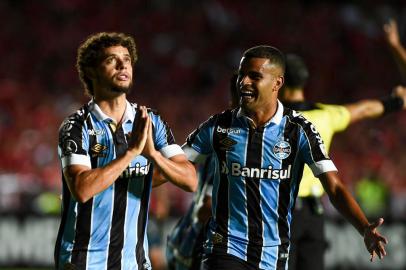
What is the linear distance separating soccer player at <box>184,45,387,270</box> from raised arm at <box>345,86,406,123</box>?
4.95ft

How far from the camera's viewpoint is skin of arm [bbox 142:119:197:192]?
477cm

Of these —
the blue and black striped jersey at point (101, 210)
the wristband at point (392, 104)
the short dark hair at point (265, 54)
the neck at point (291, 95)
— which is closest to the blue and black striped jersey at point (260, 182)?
the short dark hair at point (265, 54)

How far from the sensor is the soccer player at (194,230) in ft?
21.8

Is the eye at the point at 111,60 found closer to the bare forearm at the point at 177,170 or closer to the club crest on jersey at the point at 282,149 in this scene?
the bare forearm at the point at 177,170

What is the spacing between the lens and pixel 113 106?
16.9 ft

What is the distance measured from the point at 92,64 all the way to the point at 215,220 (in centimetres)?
120

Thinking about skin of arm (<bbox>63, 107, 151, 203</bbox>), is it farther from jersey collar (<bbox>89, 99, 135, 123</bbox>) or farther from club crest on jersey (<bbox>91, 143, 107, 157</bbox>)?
jersey collar (<bbox>89, 99, 135, 123</bbox>)

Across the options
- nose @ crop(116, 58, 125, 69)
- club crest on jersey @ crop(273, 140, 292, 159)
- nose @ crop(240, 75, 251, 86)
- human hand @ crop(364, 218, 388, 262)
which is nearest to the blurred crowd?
club crest on jersey @ crop(273, 140, 292, 159)

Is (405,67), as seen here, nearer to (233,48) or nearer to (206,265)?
(206,265)

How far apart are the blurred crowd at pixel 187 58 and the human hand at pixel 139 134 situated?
35.0 feet

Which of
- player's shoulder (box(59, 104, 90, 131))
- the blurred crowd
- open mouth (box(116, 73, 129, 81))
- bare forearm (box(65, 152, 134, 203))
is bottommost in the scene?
bare forearm (box(65, 152, 134, 203))

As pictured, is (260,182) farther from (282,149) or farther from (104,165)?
(104,165)

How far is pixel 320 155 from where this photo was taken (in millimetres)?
5516

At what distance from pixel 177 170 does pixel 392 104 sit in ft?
9.12
